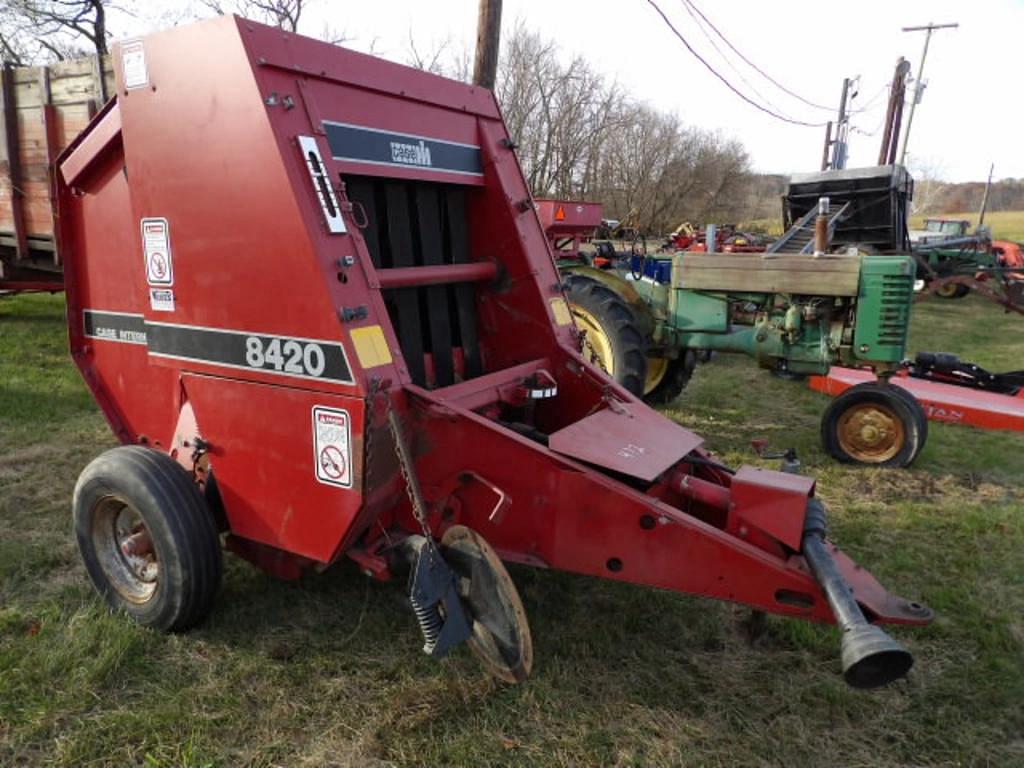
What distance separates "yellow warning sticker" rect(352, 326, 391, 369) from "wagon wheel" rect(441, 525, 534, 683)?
0.60m

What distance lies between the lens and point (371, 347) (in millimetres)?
2326

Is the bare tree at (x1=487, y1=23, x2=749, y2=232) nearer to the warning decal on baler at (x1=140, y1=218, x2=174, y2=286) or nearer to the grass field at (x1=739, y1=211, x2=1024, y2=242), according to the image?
the grass field at (x1=739, y1=211, x2=1024, y2=242)

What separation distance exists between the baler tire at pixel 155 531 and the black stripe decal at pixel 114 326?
Result: 56cm

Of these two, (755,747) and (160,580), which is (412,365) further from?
(755,747)

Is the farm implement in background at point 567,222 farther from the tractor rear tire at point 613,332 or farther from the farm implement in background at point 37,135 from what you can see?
the farm implement in background at point 37,135

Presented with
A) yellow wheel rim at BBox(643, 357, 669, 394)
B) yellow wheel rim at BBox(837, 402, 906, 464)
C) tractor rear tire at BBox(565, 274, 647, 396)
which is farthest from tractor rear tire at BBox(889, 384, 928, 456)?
yellow wheel rim at BBox(643, 357, 669, 394)

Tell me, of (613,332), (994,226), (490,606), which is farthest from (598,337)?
(994,226)

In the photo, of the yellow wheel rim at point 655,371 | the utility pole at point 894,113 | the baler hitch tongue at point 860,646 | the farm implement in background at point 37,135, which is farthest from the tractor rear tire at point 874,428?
the utility pole at point 894,113

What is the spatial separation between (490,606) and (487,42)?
6.81 m

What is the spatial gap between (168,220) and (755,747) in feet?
8.81

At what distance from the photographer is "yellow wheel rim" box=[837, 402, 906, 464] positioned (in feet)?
15.9

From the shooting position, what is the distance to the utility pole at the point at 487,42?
741 cm

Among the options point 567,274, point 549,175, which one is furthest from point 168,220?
point 549,175

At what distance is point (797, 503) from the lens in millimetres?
2242
